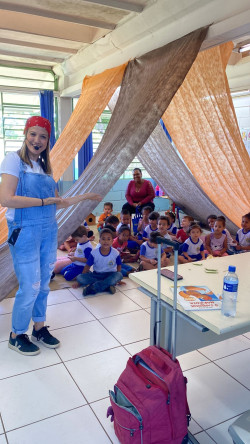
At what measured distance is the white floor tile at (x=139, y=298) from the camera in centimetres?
289

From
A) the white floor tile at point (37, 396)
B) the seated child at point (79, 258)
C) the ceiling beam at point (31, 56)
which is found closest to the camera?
the white floor tile at point (37, 396)

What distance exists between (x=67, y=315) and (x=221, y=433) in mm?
1392

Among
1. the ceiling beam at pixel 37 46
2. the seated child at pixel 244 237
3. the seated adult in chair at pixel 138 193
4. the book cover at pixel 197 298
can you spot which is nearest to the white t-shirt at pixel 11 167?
the book cover at pixel 197 298

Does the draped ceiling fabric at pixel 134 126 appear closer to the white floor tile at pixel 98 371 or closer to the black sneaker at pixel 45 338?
the black sneaker at pixel 45 338

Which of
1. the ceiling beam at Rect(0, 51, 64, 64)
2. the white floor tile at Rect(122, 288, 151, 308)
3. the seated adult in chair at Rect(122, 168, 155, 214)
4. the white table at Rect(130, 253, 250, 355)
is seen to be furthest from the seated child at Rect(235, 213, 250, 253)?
the ceiling beam at Rect(0, 51, 64, 64)

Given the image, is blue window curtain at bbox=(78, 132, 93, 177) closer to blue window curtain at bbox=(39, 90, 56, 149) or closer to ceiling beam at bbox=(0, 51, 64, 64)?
blue window curtain at bbox=(39, 90, 56, 149)

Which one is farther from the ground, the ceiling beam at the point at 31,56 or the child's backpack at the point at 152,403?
the ceiling beam at the point at 31,56

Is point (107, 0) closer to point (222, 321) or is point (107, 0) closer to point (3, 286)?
point (3, 286)

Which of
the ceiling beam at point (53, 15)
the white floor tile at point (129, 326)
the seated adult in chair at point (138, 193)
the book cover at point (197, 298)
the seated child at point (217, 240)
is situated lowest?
the white floor tile at point (129, 326)

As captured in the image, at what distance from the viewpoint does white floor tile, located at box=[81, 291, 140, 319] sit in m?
2.72

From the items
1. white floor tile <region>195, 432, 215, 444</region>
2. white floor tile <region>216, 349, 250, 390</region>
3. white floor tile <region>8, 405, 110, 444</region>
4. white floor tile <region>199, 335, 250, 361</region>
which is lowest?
white floor tile <region>195, 432, 215, 444</region>

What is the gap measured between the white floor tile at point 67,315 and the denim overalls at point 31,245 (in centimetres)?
42

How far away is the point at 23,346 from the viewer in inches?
84.9

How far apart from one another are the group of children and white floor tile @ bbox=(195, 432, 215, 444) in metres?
1.54
